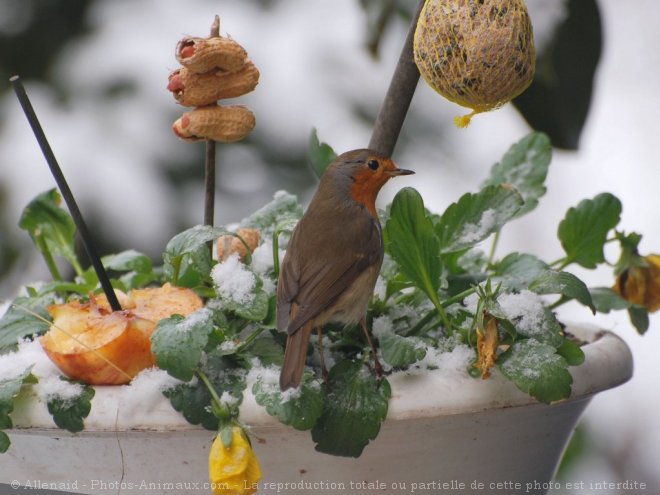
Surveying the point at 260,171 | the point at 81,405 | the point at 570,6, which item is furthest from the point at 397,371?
Answer: the point at 260,171

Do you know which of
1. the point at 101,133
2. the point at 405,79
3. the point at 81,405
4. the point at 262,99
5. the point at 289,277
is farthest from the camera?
the point at 262,99

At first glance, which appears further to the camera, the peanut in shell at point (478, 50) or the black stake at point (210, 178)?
the black stake at point (210, 178)

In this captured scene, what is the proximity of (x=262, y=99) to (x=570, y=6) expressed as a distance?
2.25 feet

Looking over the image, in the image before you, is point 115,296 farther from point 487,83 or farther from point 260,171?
point 260,171

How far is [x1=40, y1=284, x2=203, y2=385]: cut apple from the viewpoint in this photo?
944mm

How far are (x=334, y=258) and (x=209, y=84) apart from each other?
25cm

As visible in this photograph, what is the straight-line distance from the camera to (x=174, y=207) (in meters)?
1.63

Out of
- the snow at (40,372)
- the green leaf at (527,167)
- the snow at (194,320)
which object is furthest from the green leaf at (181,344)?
the green leaf at (527,167)

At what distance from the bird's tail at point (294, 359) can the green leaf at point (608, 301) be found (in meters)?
0.50

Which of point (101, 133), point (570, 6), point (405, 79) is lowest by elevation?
point (101, 133)

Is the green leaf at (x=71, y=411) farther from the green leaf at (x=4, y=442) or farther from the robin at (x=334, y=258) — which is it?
the robin at (x=334, y=258)

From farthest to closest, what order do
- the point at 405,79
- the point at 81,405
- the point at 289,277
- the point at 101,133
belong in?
1. the point at 101,133
2. the point at 405,79
3. the point at 289,277
4. the point at 81,405

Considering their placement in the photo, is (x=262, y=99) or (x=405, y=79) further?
(x=262, y=99)

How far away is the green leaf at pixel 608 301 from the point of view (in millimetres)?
1241
